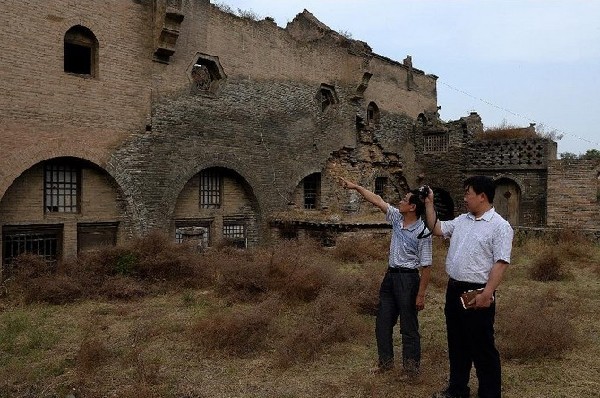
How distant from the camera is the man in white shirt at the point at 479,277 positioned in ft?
15.2

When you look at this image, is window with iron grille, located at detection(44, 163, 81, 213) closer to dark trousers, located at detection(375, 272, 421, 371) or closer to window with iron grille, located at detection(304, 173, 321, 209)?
window with iron grille, located at detection(304, 173, 321, 209)

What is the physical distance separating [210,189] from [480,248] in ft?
41.9

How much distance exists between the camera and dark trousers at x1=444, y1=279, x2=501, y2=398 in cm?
472

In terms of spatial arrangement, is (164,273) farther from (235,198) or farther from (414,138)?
(414,138)

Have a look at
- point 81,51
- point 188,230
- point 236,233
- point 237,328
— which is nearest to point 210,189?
point 188,230

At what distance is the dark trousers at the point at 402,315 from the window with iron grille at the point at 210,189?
11.4 m

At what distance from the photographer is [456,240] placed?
4.96 metres

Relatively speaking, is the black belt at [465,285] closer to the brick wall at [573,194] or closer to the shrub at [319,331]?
the shrub at [319,331]

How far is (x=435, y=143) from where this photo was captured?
25.5m

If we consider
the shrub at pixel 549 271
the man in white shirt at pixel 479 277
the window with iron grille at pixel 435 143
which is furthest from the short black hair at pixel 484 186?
the window with iron grille at pixel 435 143

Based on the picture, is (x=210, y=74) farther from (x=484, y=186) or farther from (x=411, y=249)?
(x=484, y=186)

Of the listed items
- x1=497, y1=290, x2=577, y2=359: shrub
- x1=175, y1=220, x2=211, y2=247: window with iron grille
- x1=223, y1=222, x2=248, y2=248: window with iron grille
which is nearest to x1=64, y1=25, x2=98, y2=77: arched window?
x1=175, y1=220, x2=211, y2=247: window with iron grille

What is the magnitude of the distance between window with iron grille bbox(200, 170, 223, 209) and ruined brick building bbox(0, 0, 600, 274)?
0.17 feet

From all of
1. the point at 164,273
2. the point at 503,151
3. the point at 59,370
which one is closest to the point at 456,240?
the point at 59,370
